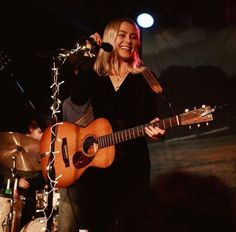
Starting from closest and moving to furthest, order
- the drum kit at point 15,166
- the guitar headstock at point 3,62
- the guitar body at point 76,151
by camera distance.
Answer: the guitar body at point 76,151 → the guitar headstock at point 3,62 → the drum kit at point 15,166

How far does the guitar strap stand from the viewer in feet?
8.57

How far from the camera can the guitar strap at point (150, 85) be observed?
2.61 m

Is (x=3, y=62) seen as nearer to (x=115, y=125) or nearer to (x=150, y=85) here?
(x=115, y=125)

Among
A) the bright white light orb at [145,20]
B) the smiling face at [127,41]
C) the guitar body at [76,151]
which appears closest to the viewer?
the guitar body at [76,151]

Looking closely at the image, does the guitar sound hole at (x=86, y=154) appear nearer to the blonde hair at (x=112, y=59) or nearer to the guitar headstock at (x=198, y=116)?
the blonde hair at (x=112, y=59)

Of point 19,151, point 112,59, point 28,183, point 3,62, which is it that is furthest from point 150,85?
point 28,183

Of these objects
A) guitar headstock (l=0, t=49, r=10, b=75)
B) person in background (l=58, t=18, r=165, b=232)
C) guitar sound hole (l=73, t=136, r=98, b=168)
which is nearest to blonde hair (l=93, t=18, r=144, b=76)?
person in background (l=58, t=18, r=165, b=232)

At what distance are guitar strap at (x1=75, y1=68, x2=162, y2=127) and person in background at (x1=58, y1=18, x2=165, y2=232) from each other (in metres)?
0.05

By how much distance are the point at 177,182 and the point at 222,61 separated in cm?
296

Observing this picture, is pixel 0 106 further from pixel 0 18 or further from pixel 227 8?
pixel 227 8

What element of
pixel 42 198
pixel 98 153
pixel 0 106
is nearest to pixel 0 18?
pixel 0 106

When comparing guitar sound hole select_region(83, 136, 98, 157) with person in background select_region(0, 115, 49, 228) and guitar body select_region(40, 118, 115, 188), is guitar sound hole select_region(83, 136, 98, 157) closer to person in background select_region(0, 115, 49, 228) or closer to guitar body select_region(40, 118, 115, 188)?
guitar body select_region(40, 118, 115, 188)

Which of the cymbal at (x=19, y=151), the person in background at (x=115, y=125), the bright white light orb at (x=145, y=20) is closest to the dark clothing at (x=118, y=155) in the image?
the person in background at (x=115, y=125)

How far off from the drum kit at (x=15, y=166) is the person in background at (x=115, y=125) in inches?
47.3
